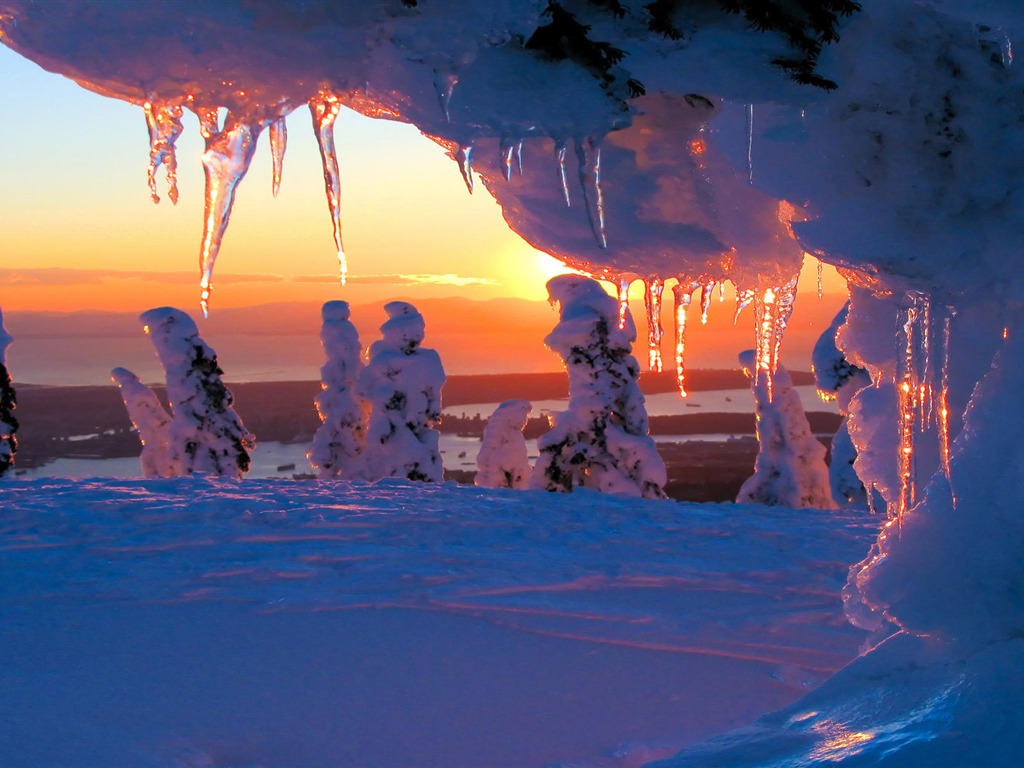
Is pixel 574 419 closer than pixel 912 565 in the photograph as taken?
No

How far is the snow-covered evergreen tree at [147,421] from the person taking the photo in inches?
856

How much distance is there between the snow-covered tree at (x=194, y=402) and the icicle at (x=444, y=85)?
17707 millimetres

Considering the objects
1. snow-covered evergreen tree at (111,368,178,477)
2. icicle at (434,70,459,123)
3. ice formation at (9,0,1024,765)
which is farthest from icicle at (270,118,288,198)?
snow-covered evergreen tree at (111,368,178,477)

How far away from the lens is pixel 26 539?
8.82 meters

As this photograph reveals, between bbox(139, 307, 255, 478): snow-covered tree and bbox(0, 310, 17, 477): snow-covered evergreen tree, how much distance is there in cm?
289

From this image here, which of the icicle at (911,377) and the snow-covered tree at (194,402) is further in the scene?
the snow-covered tree at (194,402)

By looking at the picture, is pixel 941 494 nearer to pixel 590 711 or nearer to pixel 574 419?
pixel 590 711

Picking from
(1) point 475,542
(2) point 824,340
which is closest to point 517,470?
(2) point 824,340

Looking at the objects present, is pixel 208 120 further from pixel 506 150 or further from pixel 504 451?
pixel 504 451

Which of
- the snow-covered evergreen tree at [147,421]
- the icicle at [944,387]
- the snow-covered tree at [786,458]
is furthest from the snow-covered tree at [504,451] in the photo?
the icicle at [944,387]

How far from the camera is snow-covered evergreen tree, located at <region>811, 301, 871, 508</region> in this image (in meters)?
18.4

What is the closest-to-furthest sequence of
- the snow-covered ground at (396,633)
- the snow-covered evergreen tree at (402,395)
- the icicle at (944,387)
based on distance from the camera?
1. the snow-covered ground at (396,633)
2. the icicle at (944,387)
3. the snow-covered evergreen tree at (402,395)

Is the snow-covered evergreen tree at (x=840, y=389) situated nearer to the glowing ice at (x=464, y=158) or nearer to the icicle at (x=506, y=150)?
the icicle at (x=506, y=150)

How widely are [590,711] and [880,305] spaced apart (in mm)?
3270
